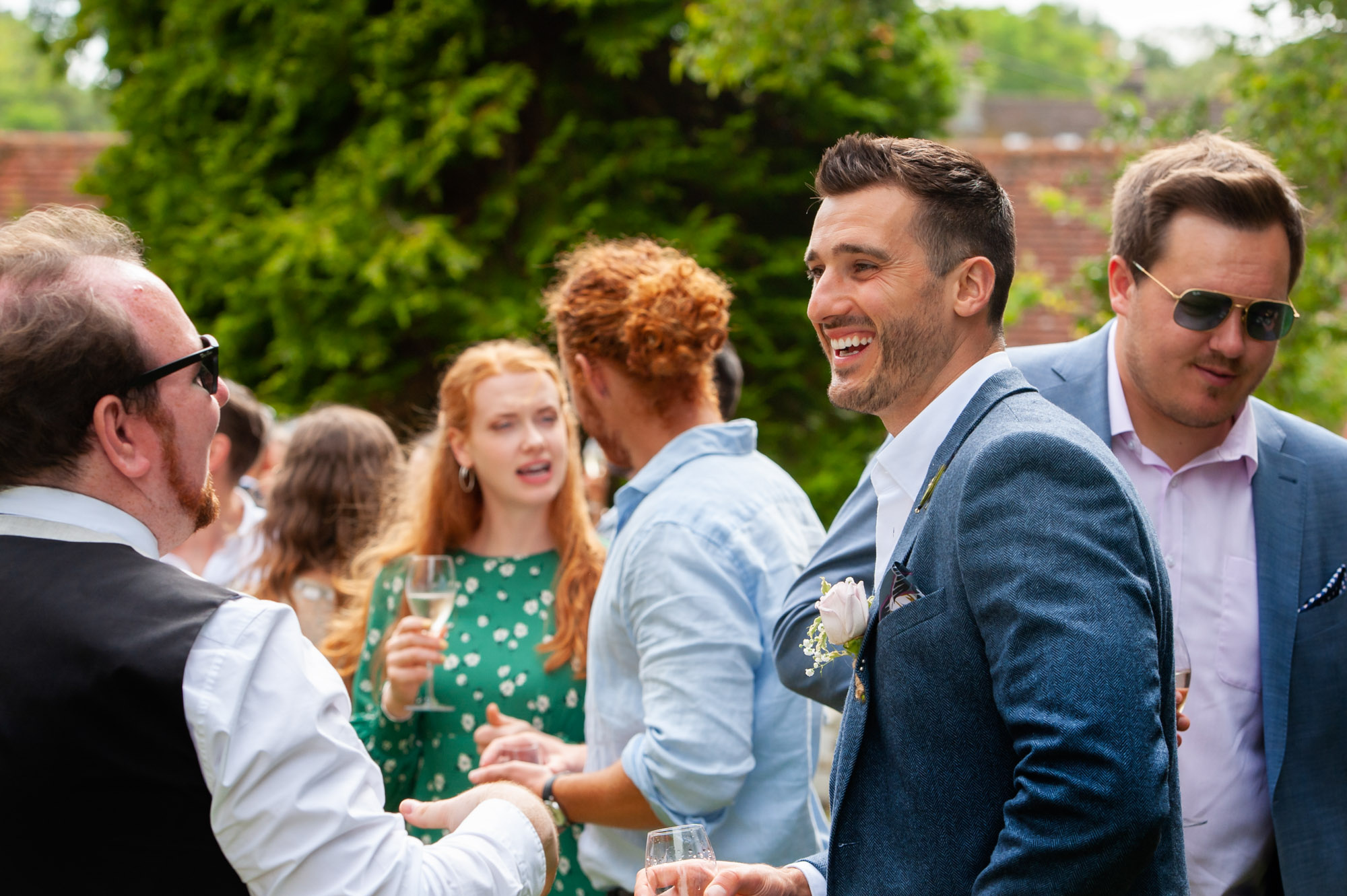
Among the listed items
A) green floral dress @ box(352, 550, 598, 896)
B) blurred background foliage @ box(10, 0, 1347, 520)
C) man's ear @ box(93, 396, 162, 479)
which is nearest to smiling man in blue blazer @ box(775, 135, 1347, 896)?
green floral dress @ box(352, 550, 598, 896)

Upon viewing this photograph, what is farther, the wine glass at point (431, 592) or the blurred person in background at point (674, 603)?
the wine glass at point (431, 592)

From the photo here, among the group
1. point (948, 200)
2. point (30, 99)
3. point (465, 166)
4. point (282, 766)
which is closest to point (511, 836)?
point (282, 766)

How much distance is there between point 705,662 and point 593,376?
889mm

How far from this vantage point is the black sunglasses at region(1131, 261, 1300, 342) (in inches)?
106

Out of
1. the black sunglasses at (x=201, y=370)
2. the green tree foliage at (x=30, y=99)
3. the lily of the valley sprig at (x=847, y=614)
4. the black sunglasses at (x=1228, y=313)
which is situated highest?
the green tree foliage at (x=30, y=99)

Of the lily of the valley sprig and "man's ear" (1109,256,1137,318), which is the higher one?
"man's ear" (1109,256,1137,318)

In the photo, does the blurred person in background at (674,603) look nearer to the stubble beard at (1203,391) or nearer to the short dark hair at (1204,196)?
the stubble beard at (1203,391)

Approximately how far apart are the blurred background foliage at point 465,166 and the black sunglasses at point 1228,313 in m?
4.80

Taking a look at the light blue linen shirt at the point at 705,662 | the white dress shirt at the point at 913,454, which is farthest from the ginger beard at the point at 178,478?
the white dress shirt at the point at 913,454

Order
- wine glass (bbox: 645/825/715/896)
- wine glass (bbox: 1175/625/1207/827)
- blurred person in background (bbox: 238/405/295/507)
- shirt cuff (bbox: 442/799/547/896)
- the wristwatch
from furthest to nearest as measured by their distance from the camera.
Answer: blurred person in background (bbox: 238/405/295/507) < the wristwatch < wine glass (bbox: 1175/625/1207/827) < shirt cuff (bbox: 442/799/547/896) < wine glass (bbox: 645/825/715/896)

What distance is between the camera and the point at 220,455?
480 centimetres

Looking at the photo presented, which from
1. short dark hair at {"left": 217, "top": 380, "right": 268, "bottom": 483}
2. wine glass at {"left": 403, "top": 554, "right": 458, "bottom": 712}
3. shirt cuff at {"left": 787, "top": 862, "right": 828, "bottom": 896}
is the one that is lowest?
shirt cuff at {"left": 787, "top": 862, "right": 828, "bottom": 896}

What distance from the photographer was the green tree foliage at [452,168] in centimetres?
799

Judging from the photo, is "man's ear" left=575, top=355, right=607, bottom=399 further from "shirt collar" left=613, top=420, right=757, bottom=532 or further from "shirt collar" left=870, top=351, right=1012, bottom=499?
"shirt collar" left=870, top=351, right=1012, bottom=499
